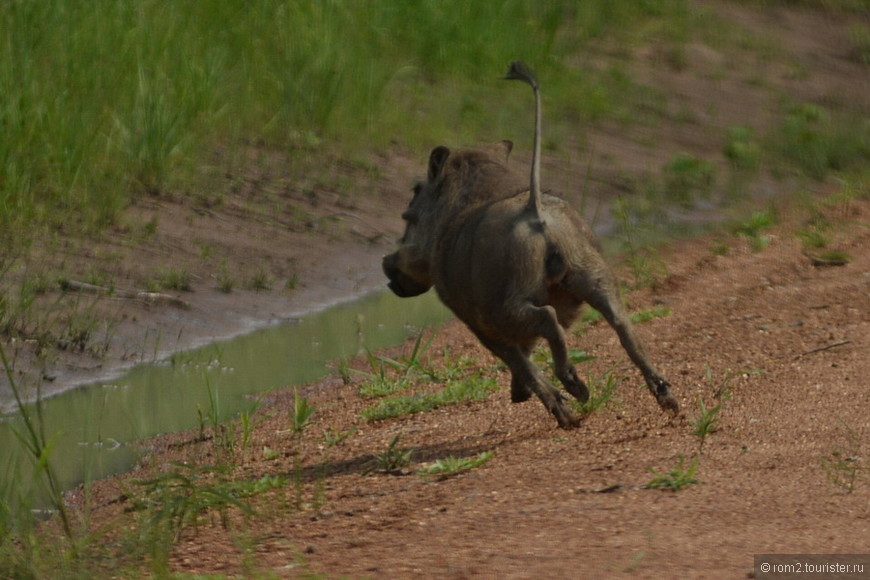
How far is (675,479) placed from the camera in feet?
13.4

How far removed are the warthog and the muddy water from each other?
40.3 inches

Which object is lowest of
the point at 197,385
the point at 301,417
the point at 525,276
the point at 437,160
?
the point at 197,385

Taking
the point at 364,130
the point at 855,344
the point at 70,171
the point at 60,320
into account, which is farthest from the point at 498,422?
the point at 364,130

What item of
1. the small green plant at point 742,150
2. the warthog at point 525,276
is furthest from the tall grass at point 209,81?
the warthog at point 525,276

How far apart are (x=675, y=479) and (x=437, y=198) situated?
1.91 m

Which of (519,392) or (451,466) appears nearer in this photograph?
(451,466)

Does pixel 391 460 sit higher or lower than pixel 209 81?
lower

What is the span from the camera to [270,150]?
1003cm

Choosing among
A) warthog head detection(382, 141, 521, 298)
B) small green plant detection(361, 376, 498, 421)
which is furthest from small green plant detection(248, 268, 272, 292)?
warthog head detection(382, 141, 521, 298)

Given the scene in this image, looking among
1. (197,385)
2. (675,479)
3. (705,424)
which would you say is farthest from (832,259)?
Result: (675,479)

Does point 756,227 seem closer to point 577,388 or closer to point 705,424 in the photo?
point 577,388

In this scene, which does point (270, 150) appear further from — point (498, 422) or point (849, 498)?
point (849, 498)

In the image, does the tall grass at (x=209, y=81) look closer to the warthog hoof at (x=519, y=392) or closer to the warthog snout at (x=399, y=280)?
the warthog snout at (x=399, y=280)

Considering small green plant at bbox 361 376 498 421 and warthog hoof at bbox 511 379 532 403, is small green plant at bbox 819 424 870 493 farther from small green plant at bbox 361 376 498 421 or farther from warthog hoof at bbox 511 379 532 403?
small green plant at bbox 361 376 498 421
